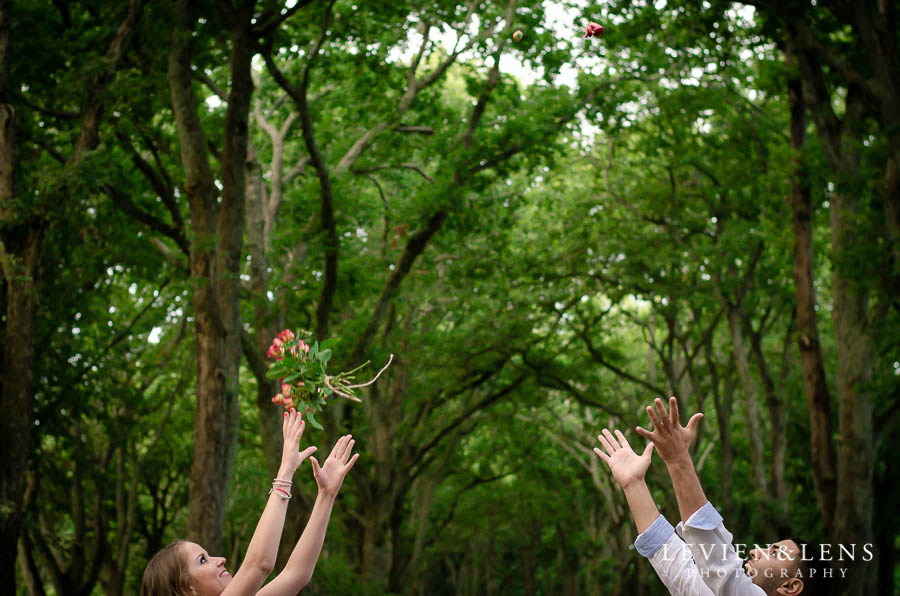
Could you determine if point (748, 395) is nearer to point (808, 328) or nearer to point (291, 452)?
point (808, 328)

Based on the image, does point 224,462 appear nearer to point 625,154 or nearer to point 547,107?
point 547,107

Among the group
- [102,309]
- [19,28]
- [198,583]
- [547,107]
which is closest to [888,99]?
[547,107]

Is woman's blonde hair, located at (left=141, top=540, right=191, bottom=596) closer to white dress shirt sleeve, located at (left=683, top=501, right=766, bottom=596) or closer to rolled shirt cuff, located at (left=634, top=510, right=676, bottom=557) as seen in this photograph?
rolled shirt cuff, located at (left=634, top=510, right=676, bottom=557)

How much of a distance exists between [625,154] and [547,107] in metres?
7.72

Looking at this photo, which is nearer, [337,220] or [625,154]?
[337,220]

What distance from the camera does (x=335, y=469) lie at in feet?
13.1

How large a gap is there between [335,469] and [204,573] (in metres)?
0.67

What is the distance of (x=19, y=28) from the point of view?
486 inches

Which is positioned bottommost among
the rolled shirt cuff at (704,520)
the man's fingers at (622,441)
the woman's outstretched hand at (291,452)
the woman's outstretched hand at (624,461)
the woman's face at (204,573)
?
the rolled shirt cuff at (704,520)

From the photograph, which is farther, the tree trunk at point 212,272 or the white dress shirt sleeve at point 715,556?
the tree trunk at point 212,272

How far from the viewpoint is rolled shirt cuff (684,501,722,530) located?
3217mm

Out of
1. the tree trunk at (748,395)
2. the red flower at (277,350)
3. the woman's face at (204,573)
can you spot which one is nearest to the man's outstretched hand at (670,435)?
the woman's face at (204,573)

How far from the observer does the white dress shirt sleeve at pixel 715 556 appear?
3.18 metres

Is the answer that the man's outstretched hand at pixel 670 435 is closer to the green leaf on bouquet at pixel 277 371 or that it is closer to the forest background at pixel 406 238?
the green leaf on bouquet at pixel 277 371
